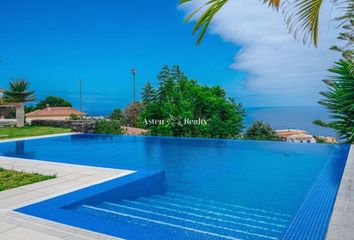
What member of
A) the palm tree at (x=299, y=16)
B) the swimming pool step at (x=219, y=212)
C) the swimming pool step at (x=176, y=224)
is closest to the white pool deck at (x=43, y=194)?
the swimming pool step at (x=176, y=224)

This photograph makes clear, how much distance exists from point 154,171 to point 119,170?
2.27 ft

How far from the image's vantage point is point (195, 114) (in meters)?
14.2

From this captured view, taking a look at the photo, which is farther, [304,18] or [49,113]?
[49,113]

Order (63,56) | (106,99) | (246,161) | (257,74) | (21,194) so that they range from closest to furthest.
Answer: (21,194), (246,161), (257,74), (63,56), (106,99)

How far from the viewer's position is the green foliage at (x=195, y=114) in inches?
518

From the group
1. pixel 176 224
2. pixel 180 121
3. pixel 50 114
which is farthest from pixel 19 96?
pixel 50 114

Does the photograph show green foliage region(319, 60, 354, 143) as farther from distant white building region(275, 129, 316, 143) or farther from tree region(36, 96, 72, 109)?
tree region(36, 96, 72, 109)

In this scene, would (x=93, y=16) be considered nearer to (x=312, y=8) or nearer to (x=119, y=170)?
(x=119, y=170)

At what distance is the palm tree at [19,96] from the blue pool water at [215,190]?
6178mm

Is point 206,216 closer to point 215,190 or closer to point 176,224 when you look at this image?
point 176,224

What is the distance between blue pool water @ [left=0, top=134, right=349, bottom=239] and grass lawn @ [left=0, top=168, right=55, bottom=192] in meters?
1.23

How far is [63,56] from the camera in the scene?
2002 inches

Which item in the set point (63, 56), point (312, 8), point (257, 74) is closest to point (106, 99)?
point (63, 56)

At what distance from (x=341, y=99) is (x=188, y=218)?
751 cm
